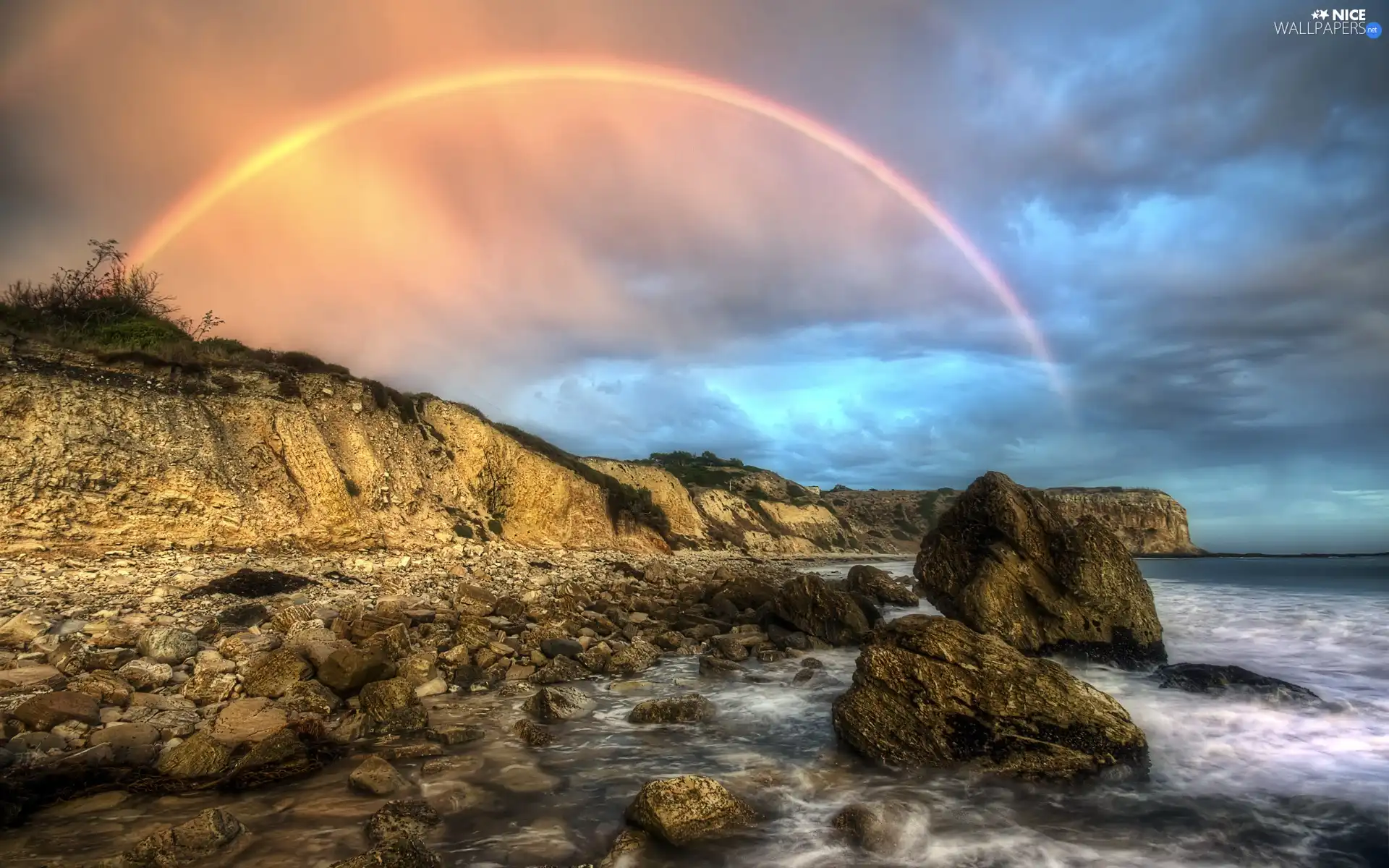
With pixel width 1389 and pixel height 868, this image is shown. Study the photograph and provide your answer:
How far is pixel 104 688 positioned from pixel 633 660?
890 cm

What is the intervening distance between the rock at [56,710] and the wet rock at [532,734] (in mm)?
5216

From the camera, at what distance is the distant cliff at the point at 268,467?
17.0 metres

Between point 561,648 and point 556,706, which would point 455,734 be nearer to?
point 556,706

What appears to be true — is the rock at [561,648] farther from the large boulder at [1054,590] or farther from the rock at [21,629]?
the large boulder at [1054,590]

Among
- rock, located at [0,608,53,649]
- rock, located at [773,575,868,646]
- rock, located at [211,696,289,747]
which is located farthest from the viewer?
rock, located at [773,575,868,646]

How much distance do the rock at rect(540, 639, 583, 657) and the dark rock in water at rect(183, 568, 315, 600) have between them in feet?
21.4

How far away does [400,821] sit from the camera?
6344 mm

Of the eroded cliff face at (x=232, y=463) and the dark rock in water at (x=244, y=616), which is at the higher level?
the eroded cliff face at (x=232, y=463)

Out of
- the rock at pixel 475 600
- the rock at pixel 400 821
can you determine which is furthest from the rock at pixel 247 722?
the rock at pixel 475 600

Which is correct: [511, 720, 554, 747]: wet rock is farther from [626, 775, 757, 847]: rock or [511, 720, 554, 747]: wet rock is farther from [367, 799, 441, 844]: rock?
[626, 775, 757, 847]: rock

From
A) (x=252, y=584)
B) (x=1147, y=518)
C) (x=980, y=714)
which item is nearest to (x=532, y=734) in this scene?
(x=980, y=714)

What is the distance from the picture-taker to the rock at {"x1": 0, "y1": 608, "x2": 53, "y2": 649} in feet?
31.4

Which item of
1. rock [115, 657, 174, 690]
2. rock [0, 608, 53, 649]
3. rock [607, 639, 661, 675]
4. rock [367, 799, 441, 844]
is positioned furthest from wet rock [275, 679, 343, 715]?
rock [607, 639, 661, 675]

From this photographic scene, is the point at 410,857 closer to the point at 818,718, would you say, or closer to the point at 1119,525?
the point at 818,718
